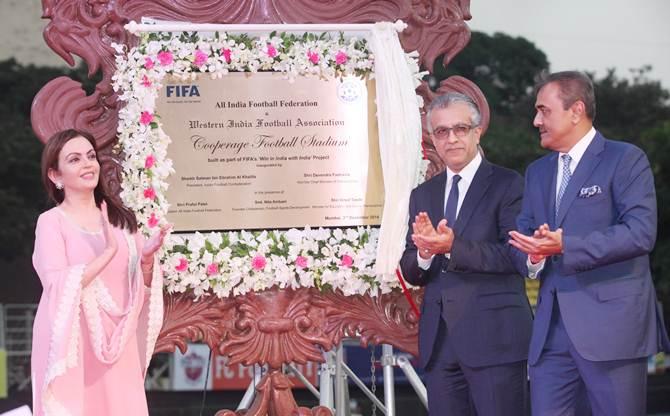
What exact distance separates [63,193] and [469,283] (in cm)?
157

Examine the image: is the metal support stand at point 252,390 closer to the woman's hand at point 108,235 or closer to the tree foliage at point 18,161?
the woman's hand at point 108,235

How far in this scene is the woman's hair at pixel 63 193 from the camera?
161 inches

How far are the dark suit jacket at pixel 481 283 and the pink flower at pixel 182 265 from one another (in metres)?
0.97

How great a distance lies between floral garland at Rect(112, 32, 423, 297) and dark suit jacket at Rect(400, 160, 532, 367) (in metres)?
0.57

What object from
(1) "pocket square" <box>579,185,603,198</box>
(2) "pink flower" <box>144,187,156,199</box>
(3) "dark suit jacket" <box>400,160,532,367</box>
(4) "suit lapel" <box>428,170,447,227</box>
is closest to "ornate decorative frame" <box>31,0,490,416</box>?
(2) "pink flower" <box>144,187,156,199</box>

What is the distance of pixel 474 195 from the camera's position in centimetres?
418

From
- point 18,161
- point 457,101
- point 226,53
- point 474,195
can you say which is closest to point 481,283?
point 474,195

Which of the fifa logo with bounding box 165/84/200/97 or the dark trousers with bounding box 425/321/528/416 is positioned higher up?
the fifa logo with bounding box 165/84/200/97

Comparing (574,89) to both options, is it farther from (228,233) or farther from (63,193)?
(63,193)

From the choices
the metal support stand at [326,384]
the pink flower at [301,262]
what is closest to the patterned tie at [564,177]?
the pink flower at [301,262]

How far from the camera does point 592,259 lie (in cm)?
360

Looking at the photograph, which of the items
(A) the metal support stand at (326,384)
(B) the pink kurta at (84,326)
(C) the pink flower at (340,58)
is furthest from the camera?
(A) the metal support stand at (326,384)

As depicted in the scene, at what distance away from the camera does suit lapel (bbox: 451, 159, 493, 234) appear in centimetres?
417

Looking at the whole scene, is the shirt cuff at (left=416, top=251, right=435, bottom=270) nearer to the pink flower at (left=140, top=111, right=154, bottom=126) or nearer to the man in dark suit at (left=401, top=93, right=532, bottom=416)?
the man in dark suit at (left=401, top=93, right=532, bottom=416)
